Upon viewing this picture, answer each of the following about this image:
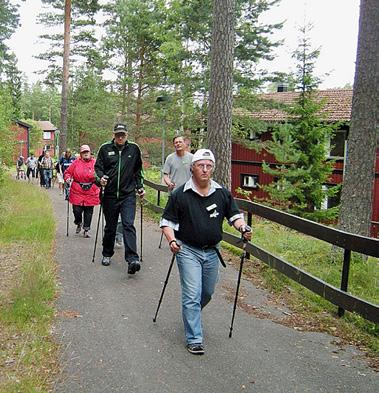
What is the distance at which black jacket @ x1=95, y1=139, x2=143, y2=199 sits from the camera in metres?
7.31

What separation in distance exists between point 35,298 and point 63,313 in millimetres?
416

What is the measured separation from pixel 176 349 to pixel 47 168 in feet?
65.9

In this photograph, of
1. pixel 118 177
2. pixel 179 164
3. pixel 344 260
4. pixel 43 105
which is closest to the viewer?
pixel 344 260

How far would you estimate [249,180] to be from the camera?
31.7 metres

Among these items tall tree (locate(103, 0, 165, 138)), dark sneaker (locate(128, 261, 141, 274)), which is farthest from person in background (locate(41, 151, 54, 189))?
dark sneaker (locate(128, 261, 141, 274))

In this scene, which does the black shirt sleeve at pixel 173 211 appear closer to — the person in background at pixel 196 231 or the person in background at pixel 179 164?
the person in background at pixel 196 231

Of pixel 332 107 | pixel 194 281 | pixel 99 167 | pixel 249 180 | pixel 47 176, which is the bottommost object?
pixel 249 180

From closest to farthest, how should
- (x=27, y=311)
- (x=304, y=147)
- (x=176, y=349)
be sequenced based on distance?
(x=176, y=349) → (x=27, y=311) → (x=304, y=147)

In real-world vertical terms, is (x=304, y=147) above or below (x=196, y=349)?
above

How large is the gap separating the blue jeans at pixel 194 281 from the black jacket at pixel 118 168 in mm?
2874

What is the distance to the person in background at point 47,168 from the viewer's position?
23.0 m

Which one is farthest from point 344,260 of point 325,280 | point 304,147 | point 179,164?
point 304,147

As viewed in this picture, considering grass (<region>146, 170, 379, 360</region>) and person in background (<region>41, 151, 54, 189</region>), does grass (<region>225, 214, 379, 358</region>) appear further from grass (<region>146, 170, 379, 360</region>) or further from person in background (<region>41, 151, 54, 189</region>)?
person in background (<region>41, 151, 54, 189</region>)

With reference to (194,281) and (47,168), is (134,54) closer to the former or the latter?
(47,168)
